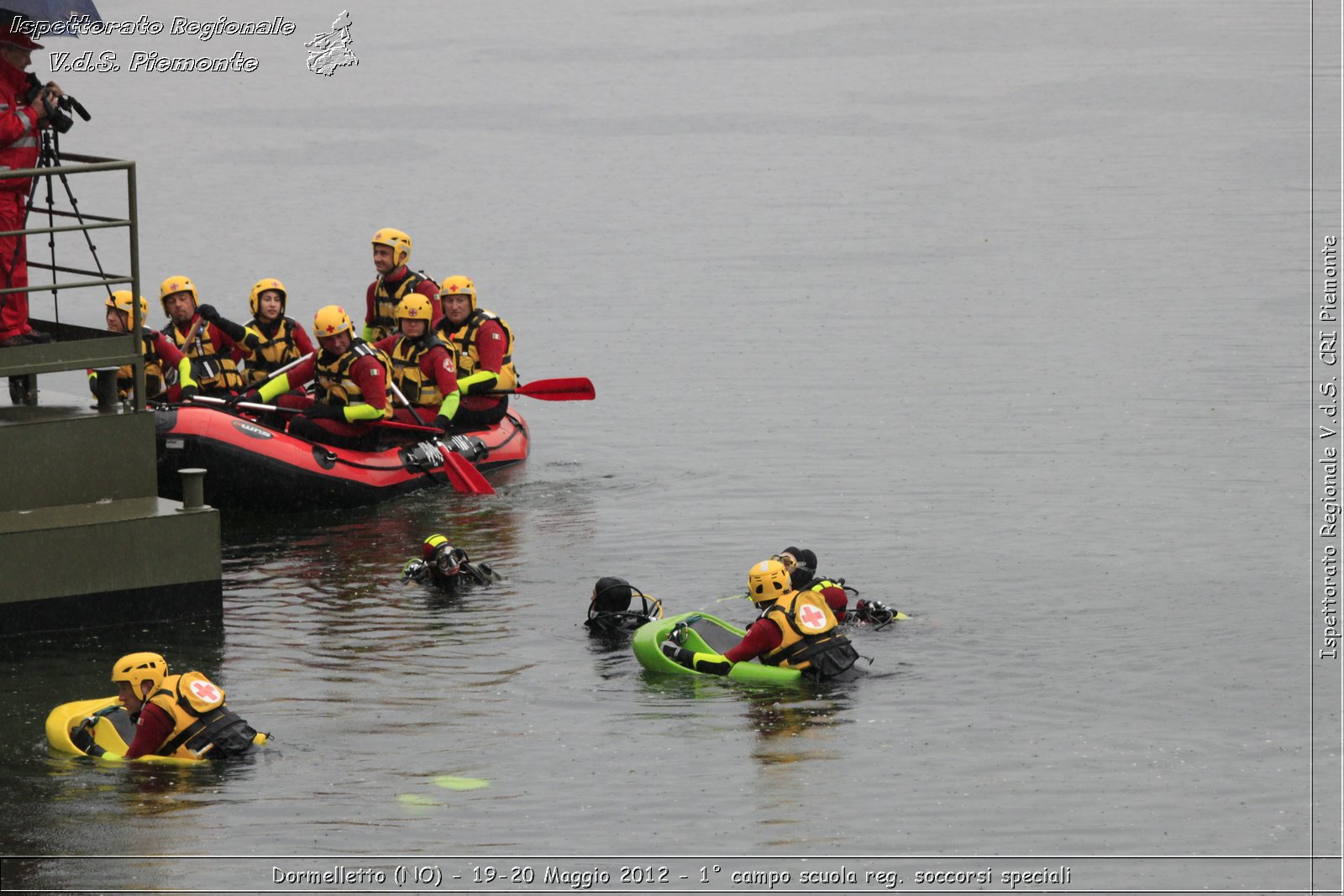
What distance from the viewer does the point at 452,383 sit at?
1998cm

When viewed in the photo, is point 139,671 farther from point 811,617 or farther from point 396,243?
point 396,243

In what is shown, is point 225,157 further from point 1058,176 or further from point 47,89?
point 47,89

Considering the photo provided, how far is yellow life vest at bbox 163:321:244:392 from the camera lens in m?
19.7

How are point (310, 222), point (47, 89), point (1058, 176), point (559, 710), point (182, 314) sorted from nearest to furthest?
point (559, 710) < point (47, 89) < point (182, 314) < point (310, 222) < point (1058, 176)

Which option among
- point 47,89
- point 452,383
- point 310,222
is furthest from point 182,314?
point 310,222

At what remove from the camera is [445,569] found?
653 inches

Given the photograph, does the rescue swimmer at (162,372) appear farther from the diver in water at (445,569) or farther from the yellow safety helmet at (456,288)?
the diver in water at (445,569)

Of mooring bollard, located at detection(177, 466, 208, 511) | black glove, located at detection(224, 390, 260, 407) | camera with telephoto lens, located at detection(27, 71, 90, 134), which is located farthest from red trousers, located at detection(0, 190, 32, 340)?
black glove, located at detection(224, 390, 260, 407)

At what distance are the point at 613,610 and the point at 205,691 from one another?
366 cm

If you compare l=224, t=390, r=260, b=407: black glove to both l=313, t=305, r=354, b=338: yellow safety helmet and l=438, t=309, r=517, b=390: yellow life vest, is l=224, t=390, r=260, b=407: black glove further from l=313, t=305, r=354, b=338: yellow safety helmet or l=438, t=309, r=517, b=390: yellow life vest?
l=438, t=309, r=517, b=390: yellow life vest

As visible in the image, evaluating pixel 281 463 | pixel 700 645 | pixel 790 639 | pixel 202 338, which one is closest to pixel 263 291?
pixel 202 338

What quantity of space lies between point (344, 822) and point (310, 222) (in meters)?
25.0

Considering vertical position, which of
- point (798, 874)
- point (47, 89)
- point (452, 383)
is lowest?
point (798, 874)

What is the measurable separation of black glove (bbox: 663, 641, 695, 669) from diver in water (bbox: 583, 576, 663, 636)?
2.86 feet
